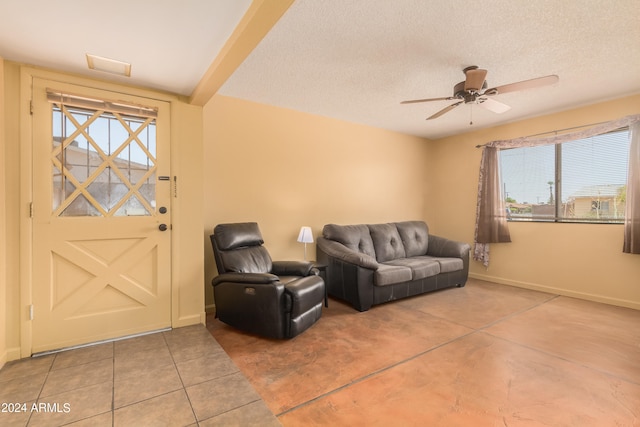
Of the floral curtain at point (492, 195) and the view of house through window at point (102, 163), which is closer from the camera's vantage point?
the view of house through window at point (102, 163)

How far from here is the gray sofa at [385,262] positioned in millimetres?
3395

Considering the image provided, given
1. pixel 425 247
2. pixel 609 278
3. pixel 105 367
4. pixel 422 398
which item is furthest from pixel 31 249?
pixel 609 278

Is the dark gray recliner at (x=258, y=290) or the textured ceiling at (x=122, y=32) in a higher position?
the textured ceiling at (x=122, y=32)

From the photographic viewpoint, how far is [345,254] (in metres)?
3.55

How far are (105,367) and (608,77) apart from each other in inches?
204

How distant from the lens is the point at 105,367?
211 cm

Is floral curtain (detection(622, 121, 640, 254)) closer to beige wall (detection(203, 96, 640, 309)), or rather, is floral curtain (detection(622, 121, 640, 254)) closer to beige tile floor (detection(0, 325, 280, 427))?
beige wall (detection(203, 96, 640, 309))

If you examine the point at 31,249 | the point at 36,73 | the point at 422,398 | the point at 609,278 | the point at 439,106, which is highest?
the point at 439,106

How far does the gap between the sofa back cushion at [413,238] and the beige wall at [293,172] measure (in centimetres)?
39

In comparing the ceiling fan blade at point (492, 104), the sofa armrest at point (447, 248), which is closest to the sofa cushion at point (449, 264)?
the sofa armrest at point (447, 248)

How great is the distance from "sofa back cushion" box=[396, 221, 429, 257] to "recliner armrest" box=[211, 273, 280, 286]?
105 inches

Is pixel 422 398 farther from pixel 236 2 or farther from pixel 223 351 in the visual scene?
pixel 236 2

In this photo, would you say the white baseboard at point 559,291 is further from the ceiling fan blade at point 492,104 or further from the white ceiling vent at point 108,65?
the white ceiling vent at point 108,65

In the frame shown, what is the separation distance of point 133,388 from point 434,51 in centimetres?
331
